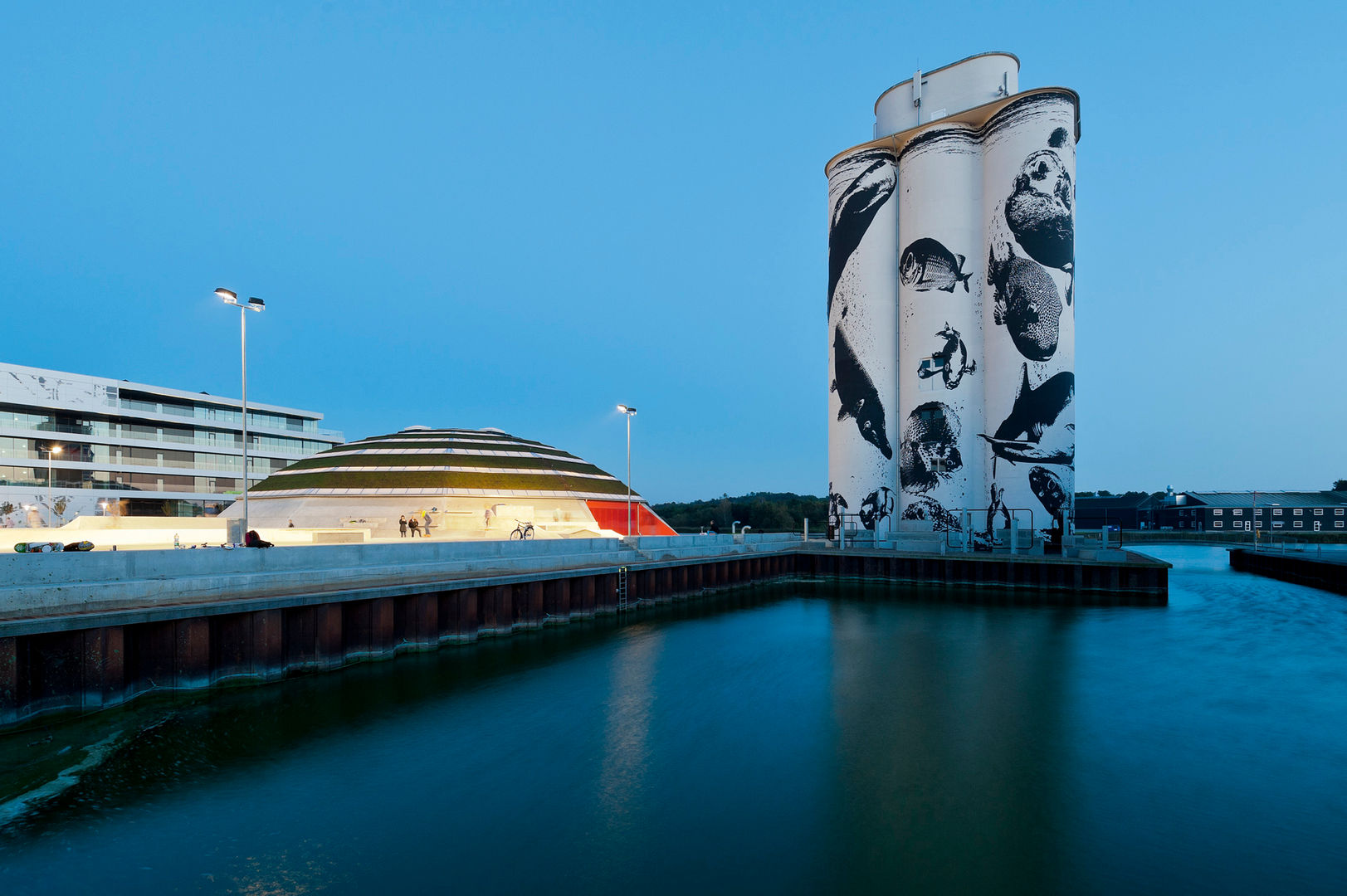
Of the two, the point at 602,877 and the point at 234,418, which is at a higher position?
the point at 234,418

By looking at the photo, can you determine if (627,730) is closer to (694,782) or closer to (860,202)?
(694,782)

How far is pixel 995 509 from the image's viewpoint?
44656 millimetres

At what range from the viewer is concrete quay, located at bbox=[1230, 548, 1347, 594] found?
38.9 metres

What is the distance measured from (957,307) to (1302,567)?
2820cm

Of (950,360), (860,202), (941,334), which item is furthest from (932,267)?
(860,202)

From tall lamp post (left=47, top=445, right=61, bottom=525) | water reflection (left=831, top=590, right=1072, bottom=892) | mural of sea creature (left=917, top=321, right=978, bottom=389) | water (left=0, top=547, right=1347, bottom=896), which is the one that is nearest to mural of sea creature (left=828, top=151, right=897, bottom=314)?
mural of sea creature (left=917, top=321, right=978, bottom=389)

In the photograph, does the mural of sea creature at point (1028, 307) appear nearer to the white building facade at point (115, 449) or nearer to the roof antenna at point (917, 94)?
the roof antenna at point (917, 94)

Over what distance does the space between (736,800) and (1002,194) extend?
47687mm

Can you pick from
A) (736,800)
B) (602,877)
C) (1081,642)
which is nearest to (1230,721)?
(1081,642)

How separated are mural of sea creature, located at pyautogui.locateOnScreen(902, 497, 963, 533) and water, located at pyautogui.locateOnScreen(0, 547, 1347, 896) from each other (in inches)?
1039

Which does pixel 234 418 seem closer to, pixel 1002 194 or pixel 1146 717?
pixel 1002 194

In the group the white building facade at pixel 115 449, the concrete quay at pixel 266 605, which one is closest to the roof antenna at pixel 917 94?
the concrete quay at pixel 266 605

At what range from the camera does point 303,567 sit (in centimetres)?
1691

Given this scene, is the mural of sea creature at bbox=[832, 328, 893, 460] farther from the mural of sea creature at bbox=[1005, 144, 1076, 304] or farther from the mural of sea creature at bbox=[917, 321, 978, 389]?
the mural of sea creature at bbox=[1005, 144, 1076, 304]
